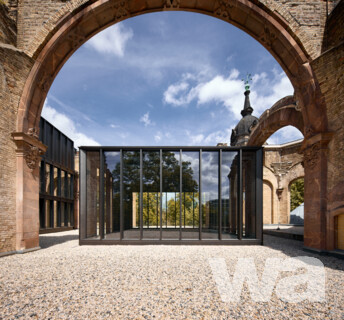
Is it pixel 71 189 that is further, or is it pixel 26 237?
pixel 71 189

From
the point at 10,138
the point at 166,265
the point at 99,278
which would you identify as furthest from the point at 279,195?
the point at 10,138

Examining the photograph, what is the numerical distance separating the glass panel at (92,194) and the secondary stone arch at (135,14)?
267cm

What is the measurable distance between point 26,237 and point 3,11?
8431mm

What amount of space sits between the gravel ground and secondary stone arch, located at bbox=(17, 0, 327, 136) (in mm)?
5196

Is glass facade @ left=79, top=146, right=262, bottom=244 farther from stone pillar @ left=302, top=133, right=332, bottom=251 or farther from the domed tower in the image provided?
the domed tower

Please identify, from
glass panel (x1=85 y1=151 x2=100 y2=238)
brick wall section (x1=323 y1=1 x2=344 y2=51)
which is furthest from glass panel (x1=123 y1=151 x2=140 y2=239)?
brick wall section (x1=323 y1=1 x2=344 y2=51)

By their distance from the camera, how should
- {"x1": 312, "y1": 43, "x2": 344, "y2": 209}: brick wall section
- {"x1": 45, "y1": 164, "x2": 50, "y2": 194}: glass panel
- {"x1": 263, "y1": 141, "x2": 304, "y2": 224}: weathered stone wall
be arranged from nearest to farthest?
{"x1": 312, "y1": 43, "x2": 344, "y2": 209}: brick wall section, {"x1": 45, "y1": 164, "x2": 50, "y2": 194}: glass panel, {"x1": 263, "y1": 141, "x2": 304, "y2": 224}: weathered stone wall

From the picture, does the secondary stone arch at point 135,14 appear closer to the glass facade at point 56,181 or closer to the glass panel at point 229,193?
the glass panel at point 229,193

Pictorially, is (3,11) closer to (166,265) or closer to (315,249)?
(166,265)

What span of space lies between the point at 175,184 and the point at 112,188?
119 inches

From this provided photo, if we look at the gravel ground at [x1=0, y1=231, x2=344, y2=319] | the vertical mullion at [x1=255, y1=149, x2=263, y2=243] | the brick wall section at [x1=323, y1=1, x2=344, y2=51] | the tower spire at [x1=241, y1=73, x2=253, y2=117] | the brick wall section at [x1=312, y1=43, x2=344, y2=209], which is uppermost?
the tower spire at [x1=241, y1=73, x2=253, y2=117]

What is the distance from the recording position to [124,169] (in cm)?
940

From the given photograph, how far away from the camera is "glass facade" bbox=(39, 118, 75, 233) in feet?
48.7

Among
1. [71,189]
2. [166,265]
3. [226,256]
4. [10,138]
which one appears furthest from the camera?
[71,189]
